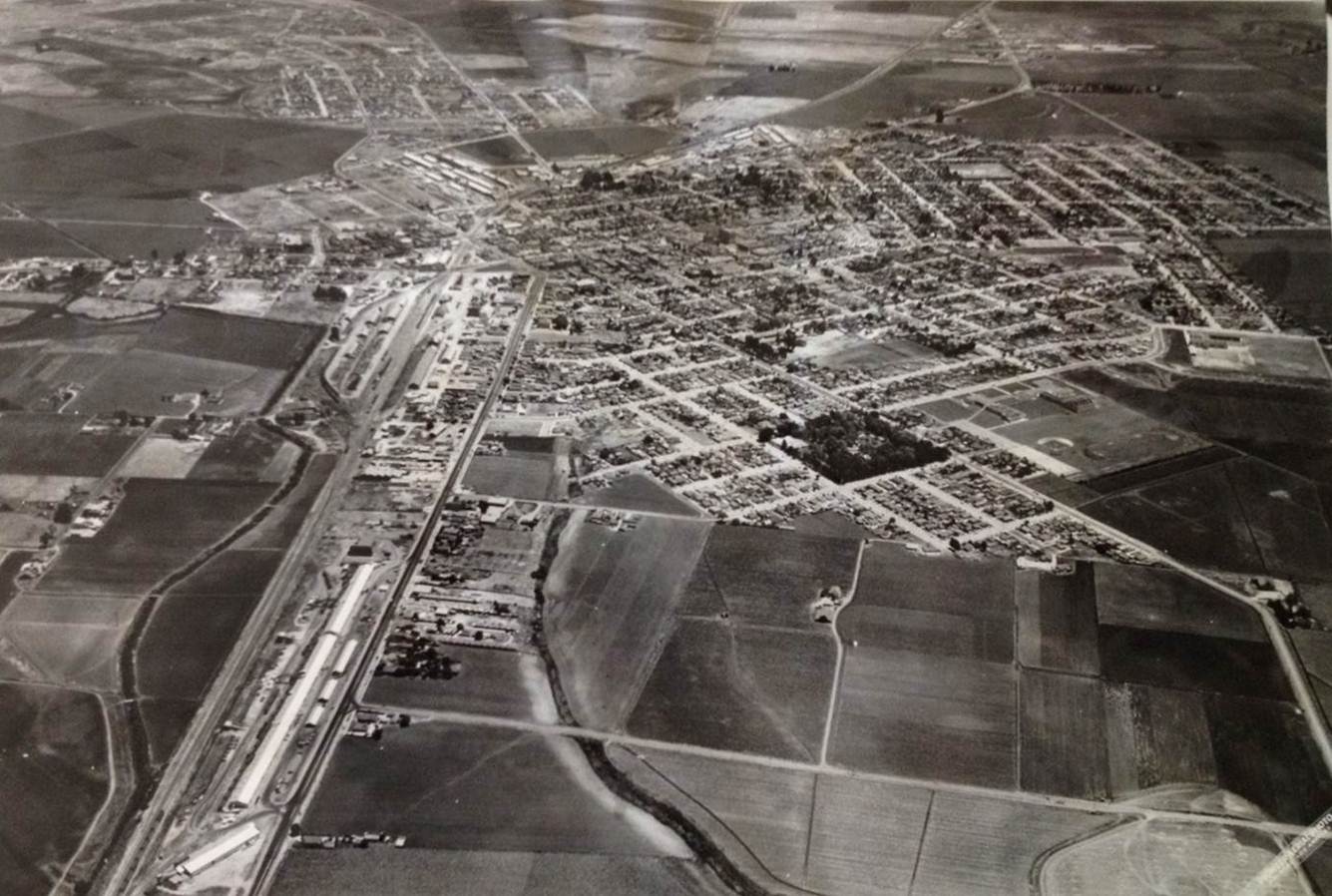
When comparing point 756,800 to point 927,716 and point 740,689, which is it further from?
point 927,716

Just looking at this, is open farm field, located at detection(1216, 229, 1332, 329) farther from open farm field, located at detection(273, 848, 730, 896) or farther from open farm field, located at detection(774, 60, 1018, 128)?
open farm field, located at detection(273, 848, 730, 896)

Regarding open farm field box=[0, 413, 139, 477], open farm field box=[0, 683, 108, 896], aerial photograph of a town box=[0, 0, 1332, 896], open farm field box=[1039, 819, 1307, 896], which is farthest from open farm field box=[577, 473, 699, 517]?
open farm field box=[0, 413, 139, 477]

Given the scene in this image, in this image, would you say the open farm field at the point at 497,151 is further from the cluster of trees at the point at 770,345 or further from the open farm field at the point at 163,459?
the open farm field at the point at 163,459

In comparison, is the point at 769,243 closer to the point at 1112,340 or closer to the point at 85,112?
the point at 1112,340

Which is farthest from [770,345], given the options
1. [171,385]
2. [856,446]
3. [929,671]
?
[171,385]

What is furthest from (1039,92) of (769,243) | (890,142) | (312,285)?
(312,285)

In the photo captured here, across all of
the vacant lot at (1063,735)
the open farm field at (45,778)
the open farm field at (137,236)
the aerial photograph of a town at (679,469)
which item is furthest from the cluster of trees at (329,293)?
the vacant lot at (1063,735)
